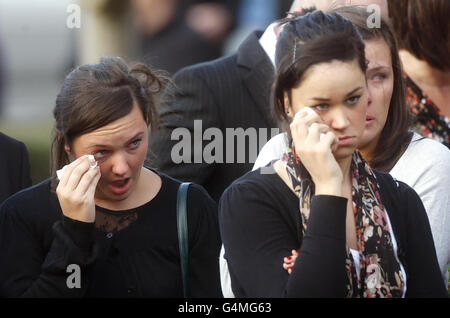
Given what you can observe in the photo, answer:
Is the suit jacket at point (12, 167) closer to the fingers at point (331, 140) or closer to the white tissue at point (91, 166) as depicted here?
the white tissue at point (91, 166)

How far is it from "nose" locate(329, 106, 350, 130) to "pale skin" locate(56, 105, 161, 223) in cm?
80

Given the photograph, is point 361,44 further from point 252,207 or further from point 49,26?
point 49,26

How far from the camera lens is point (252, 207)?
121 inches

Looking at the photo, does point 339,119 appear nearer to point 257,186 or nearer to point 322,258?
point 257,186

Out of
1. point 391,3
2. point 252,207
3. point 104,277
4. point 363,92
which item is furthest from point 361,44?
point 391,3

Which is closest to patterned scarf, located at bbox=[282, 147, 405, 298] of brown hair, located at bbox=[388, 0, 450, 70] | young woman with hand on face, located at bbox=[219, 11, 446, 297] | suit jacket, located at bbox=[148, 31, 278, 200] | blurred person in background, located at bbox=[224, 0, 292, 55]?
young woman with hand on face, located at bbox=[219, 11, 446, 297]

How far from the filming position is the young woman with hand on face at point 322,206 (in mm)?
2955

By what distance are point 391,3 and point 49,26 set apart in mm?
18942

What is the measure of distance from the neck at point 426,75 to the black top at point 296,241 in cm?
159

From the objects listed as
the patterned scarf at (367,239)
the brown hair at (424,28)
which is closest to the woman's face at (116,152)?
the patterned scarf at (367,239)

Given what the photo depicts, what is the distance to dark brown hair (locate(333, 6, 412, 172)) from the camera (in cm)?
383

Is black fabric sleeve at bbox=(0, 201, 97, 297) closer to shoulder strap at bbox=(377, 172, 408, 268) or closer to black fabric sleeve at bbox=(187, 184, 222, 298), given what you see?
black fabric sleeve at bbox=(187, 184, 222, 298)

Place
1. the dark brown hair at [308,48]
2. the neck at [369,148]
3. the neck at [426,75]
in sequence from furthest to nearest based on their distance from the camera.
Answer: the neck at [426,75]
the neck at [369,148]
the dark brown hair at [308,48]

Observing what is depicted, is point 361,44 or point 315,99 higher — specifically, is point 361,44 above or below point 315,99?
above
